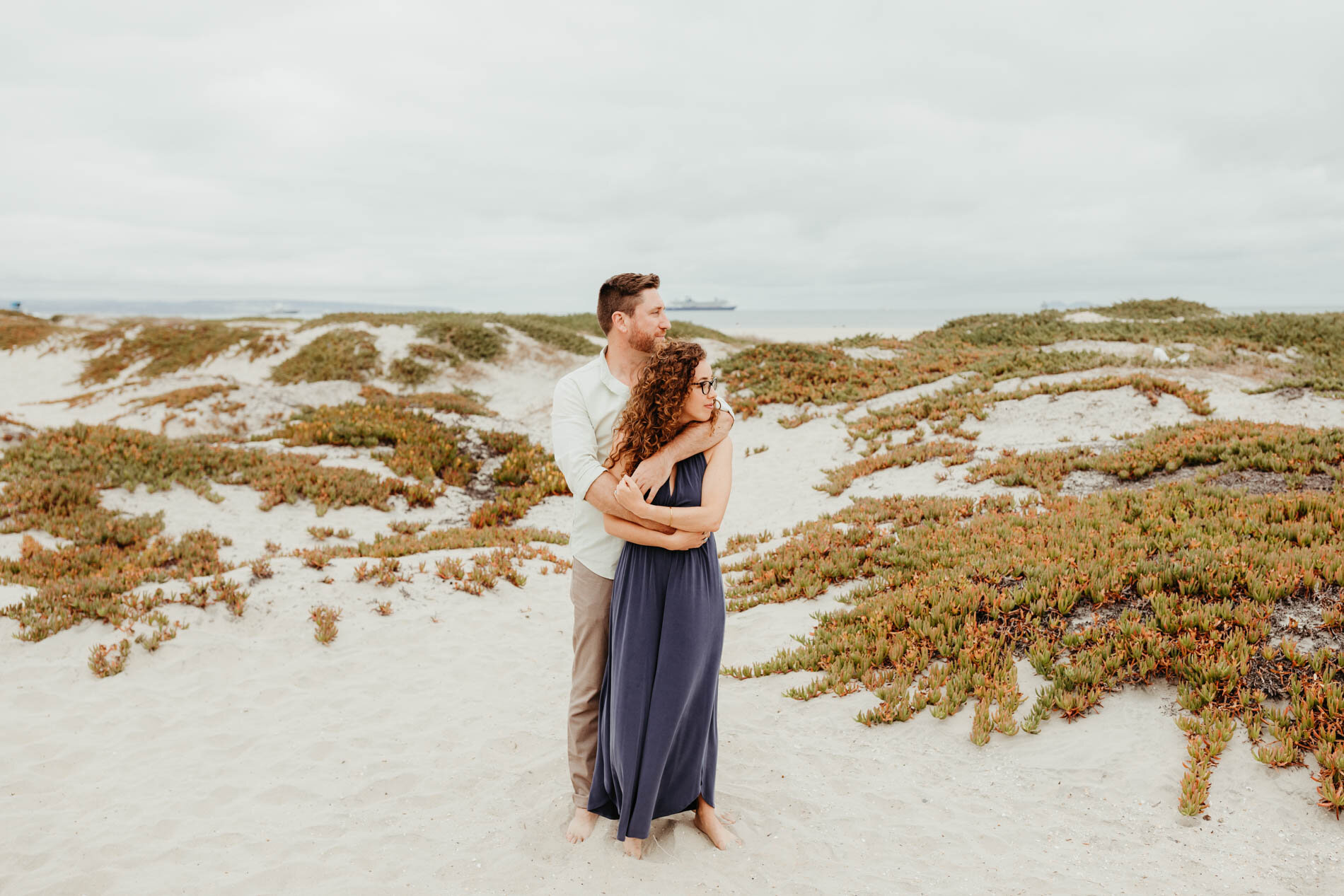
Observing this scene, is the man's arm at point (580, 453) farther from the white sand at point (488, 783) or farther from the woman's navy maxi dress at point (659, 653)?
the white sand at point (488, 783)

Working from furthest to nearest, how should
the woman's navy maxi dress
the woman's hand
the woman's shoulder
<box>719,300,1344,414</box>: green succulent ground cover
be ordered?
1. <box>719,300,1344,414</box>: green succulent ground cover
2. the woman's shoulder
3. the woman's navy maxi dress
4. the woman's hand

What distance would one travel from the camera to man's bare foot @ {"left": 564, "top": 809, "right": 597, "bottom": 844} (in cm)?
451

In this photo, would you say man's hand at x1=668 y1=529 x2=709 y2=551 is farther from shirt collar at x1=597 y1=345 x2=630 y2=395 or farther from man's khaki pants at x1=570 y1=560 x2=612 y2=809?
shirt collar at x1=597 y1=345 x2=630 y2=395

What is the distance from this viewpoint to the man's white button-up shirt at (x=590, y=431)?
4074mm

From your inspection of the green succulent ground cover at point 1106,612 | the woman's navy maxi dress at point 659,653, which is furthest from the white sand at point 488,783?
the woman's navy maxi dress at point 659,653

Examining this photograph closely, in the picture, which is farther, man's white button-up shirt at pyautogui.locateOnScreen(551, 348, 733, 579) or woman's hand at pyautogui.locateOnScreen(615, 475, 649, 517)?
man's white button-up shirt at pyautogui.locateOnScreen(551, 348, 733, 579)

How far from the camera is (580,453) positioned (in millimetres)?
4004

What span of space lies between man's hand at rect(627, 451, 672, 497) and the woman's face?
258 millimetres

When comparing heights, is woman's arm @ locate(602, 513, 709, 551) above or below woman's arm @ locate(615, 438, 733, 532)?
below

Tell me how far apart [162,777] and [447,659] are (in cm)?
282

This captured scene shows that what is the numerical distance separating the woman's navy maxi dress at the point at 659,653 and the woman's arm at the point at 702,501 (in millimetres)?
67

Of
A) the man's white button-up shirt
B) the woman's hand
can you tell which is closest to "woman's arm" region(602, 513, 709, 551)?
the woman's hand

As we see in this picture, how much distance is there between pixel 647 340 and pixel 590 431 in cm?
63

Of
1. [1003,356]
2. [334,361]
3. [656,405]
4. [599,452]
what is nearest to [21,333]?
[334,361]
